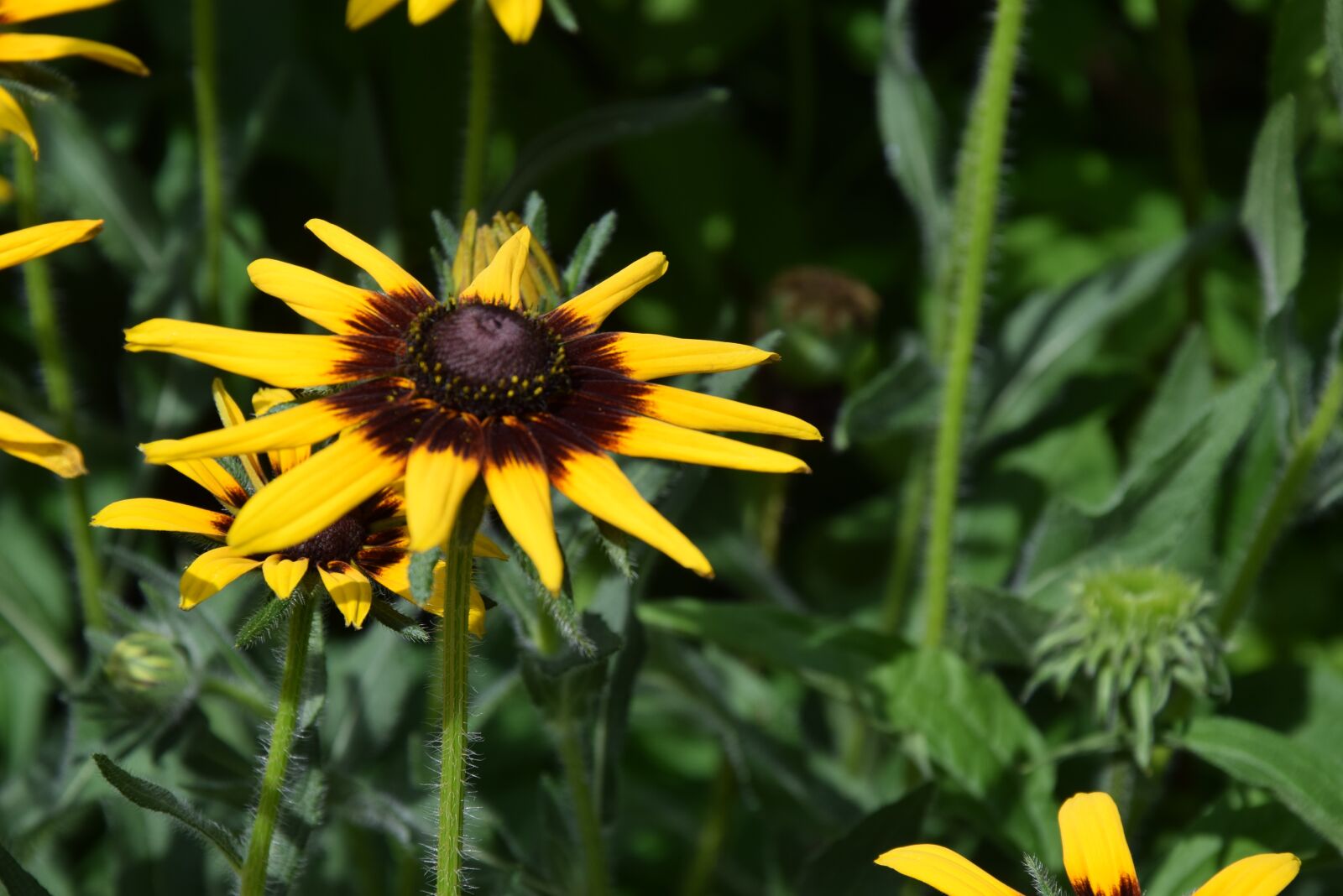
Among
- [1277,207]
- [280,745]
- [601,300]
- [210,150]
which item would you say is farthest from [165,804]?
[1277,207]

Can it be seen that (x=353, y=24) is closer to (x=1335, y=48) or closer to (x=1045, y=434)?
(x=1335, y=48)

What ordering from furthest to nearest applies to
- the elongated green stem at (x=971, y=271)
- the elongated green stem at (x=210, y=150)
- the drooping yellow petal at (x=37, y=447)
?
the elongated green stem at (x=210, y=150) → the elongated green stem at (x=971, y=271) → the drooping yellow petal at (x=37, y=447)

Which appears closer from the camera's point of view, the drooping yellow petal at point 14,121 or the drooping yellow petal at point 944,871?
the drooping yellow petal at point 944,871

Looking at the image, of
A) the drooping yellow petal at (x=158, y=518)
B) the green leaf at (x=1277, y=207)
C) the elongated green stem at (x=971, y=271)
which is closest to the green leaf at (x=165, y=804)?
the drooping yellow petal at (x=158, y=518)

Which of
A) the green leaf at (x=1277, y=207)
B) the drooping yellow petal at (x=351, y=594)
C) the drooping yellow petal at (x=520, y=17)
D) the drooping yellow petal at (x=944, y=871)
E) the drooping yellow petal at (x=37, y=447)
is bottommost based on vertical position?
the drooping yellow petal at (x=944, y=871)

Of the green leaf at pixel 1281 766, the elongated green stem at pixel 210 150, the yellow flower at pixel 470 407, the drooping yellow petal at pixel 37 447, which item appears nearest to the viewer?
the yellow flower at pixel 470 407

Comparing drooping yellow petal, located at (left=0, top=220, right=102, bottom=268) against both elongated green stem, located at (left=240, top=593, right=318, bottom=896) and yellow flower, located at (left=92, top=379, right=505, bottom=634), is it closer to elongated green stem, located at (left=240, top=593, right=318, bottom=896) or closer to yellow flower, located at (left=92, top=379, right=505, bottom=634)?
yellow flower, located at (left=92, top=379, right=505, bottom=634)

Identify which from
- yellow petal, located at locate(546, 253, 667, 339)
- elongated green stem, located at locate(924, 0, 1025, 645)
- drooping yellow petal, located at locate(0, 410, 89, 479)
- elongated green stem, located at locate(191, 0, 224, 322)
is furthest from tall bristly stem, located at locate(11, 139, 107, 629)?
elongated green stem, located at locate(924, 0, 1025, 645)

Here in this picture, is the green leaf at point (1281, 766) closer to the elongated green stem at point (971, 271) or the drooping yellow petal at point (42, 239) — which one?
the elongated green stem at point (971, 271)
